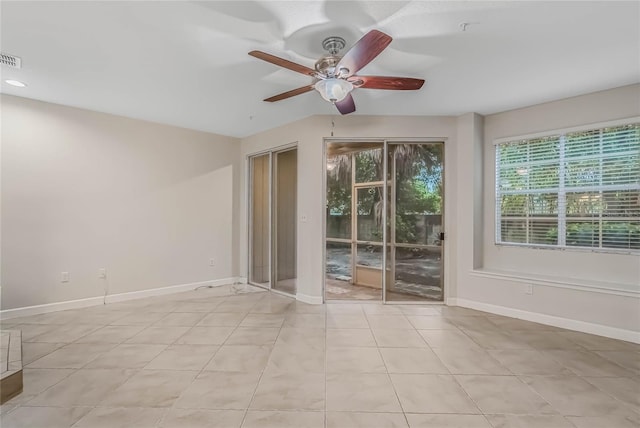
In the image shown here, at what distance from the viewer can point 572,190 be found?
3.59 m

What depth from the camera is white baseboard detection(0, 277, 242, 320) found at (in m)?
3.61

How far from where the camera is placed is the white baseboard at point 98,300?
361 centimetres

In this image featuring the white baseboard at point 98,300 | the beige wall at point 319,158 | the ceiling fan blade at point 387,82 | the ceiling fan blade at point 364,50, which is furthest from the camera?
the beige wall at point 319,158

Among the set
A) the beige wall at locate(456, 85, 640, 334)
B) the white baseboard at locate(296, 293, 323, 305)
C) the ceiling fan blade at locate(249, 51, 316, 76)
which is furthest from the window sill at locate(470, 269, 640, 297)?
the ceiling fan blade at locate(249, 51, 316, 76)

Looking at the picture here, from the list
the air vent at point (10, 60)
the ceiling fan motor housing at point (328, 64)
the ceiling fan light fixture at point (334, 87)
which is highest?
the air vent at point (10, 60)

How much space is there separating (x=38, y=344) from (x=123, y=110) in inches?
113

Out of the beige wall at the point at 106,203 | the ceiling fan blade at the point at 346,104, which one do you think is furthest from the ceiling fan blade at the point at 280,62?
the beige wall at the point at 106,203

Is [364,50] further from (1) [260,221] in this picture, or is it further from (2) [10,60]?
(1) [260,221]

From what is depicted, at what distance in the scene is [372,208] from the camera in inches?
182

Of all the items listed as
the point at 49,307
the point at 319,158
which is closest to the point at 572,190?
the point at 319,158

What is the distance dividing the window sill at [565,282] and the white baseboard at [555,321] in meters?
0.37

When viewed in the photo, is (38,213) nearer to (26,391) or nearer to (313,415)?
(26,391)

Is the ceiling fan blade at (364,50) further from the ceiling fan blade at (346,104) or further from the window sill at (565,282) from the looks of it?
the window sill at (565,282)

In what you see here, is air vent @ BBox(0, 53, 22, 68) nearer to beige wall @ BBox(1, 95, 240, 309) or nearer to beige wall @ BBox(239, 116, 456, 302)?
beige wall @ BBox(1, 95, 240, 309)
